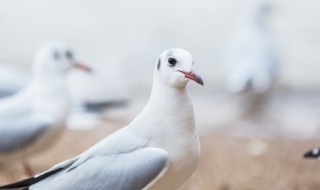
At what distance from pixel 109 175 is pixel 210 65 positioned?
424cm

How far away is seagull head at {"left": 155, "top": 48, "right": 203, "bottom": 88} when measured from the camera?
6.71 ft

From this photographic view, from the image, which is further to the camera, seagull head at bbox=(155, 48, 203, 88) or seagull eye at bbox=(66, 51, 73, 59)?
seagull eye at bbox=(66, 51, 73, 59)

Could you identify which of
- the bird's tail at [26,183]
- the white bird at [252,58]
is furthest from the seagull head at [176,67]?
the white bird at [252,58]

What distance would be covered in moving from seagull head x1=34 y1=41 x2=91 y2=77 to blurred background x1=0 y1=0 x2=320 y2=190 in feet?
1.51

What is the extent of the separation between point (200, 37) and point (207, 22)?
453 mm

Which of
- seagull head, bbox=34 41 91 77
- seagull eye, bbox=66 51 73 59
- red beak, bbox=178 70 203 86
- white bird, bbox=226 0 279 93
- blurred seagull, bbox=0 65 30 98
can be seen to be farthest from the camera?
white bird, bbox=226 0 279 93

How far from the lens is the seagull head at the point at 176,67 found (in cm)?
204

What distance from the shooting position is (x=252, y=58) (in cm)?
488

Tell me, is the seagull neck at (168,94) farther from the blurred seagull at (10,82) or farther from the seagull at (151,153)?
the blurred seagull at (10,82)

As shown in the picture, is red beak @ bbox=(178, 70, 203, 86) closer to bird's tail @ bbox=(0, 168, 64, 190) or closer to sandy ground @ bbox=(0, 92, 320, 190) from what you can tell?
bird's tail @ bbox=(0, 168, 64, 190)

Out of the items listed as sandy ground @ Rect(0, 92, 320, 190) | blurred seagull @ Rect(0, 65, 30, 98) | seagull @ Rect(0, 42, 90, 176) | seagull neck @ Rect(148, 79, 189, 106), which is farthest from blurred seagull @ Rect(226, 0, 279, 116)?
seagull neck @ Rect(148, 79, 189, 106)

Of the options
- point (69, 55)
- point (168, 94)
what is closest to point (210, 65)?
point (69, 55)

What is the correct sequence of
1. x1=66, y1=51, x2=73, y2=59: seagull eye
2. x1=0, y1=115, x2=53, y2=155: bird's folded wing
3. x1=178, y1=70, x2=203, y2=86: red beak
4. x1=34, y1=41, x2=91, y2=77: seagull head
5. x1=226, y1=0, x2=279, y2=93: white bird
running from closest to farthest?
Result: x1=178, y1=70, x2=203, y2=86: red beak < x1=0, y1=115, x2=53, y2=155: bird's folded wing < x1=34, y1=41, x2=91, y2=77: seagull head < x1=66, y1=51, x2=73, y2=59: seagull eye < x1=226, y1=0, x2=279, y2=93: white bird

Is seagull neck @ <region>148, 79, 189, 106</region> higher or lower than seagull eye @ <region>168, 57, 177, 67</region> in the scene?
lower
